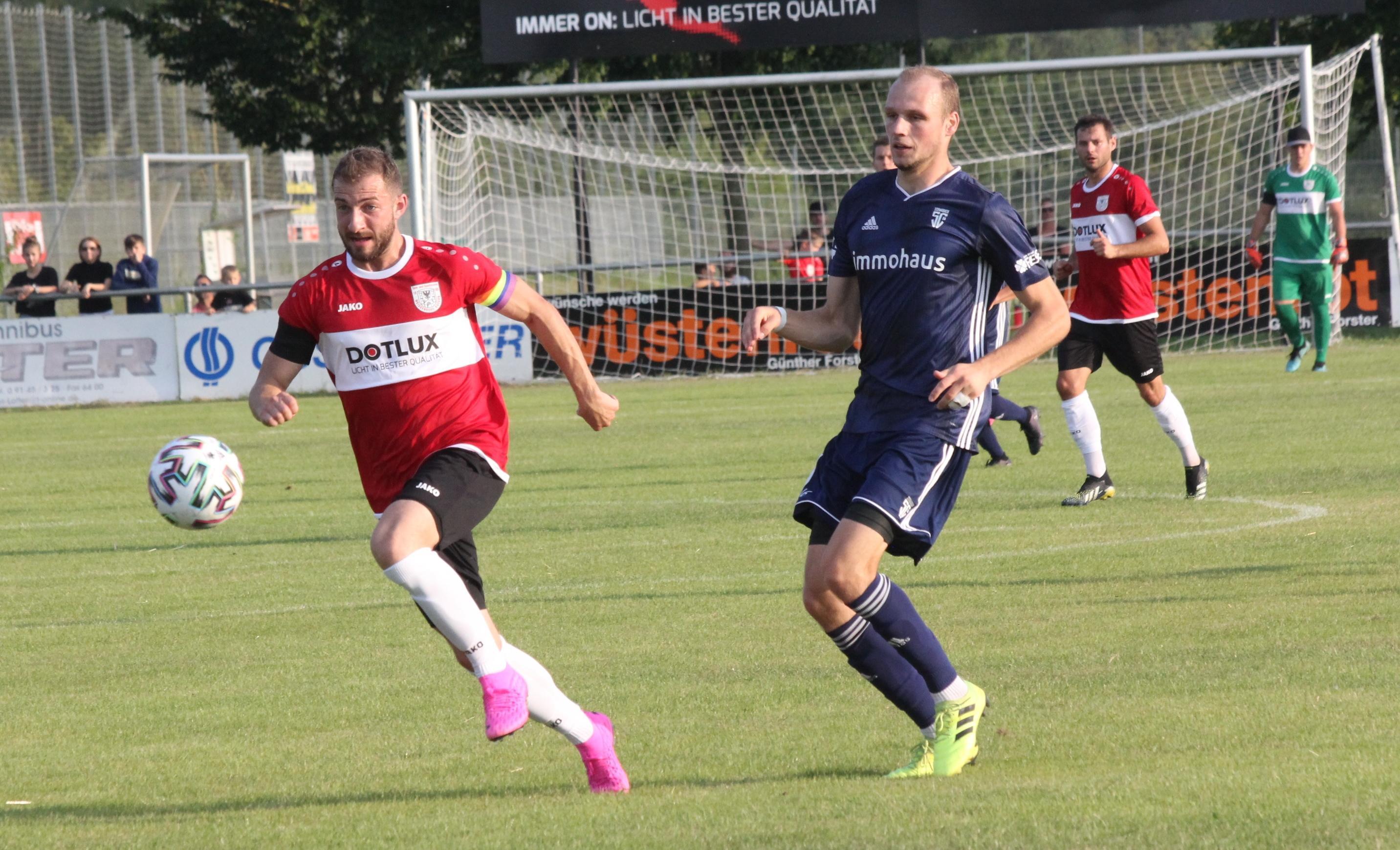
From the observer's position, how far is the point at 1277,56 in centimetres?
2084

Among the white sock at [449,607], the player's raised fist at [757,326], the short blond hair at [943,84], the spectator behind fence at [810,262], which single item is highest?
the short blond hair at [943,84]

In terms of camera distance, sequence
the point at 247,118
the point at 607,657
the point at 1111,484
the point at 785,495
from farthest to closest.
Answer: the point at 247,118
the point at 785,495
the point at 1111,484
the point at 607,657

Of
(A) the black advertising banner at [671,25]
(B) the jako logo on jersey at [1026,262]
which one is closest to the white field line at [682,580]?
(B) the jako logo on jersey at [1026,262]

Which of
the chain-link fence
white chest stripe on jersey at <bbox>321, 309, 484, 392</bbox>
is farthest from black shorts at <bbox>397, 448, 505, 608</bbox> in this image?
the chain-link fence

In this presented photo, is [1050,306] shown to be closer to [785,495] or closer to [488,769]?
[488,769]

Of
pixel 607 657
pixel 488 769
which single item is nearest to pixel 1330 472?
pixel 607 657

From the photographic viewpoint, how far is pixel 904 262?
195 inches

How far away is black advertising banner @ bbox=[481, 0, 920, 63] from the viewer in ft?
72.7

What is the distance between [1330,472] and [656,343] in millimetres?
12128

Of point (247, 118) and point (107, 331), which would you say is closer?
point (107, 331)

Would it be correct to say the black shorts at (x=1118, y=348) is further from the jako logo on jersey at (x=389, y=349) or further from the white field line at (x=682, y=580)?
the jako logo on jersey at (x=389, y=349)

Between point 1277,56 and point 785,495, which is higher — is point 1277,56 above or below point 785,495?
above

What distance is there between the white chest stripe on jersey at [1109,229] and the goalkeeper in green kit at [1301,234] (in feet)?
20.5

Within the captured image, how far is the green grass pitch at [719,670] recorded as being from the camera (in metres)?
4.30
